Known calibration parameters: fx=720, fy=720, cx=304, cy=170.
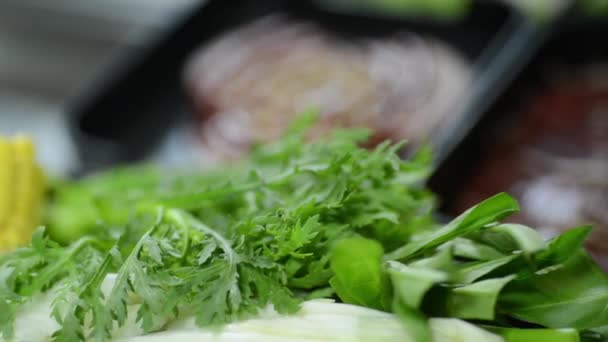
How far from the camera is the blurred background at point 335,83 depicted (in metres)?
1.67

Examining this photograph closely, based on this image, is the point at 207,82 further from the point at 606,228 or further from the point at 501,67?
the point at 606,228

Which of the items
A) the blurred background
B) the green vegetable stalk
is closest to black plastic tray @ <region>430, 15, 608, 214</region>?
the blurred background

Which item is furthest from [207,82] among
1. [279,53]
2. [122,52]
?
[122,52]

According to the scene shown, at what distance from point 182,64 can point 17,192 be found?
3.97 ft

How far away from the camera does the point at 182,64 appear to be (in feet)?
7.80

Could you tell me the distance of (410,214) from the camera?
0.94m

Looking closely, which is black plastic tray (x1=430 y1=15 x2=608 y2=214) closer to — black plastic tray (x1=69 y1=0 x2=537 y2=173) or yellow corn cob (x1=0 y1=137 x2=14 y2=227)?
black plastic tray (x1=69 y1=0 x2=537 y2=173)

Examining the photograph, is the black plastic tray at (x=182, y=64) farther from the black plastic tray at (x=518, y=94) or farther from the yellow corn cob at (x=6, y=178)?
the yellow corn cob at (x=6, y=178)

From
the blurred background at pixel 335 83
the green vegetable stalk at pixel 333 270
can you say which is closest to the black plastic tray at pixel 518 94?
the blurred background at pixel 335 83

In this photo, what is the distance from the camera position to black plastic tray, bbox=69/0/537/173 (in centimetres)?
191

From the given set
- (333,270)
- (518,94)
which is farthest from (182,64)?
(333,270)

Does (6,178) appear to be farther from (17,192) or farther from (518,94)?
(518,94)

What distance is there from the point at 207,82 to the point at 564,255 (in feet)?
5.22

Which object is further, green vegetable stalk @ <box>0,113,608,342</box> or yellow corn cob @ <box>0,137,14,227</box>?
yellow corn cob @ <box>0,137,14,227</box>
